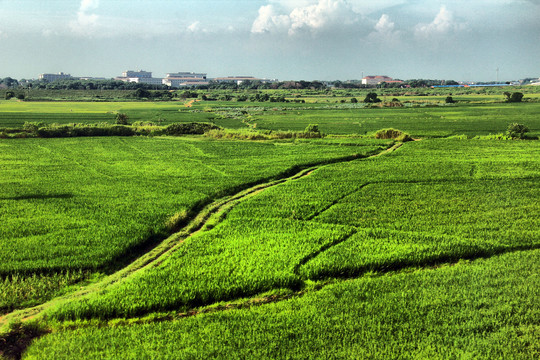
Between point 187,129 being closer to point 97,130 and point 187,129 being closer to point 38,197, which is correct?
point 97,130

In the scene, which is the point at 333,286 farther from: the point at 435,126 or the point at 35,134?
the point at 435,126

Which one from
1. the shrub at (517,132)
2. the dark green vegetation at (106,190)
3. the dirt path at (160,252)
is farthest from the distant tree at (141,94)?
the dirt path at (160,252)

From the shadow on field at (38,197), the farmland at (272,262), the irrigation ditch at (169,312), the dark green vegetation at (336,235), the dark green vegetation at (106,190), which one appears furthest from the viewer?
the shadow on field at (38,197)

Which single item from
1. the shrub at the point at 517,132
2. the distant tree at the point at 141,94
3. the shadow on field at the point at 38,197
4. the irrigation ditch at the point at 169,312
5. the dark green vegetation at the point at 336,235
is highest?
the distant tree at the point at 141,94

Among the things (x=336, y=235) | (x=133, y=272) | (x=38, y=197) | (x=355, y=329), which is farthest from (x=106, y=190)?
(x=355, y=329)

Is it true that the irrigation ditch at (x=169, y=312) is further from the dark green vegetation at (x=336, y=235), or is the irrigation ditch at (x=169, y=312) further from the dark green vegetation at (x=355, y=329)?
the dark green vegetation at (x=355, y=329)

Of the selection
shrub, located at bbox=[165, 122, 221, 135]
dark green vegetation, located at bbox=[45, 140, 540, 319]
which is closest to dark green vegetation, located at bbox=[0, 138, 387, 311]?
dark green vegetation, located at bbox=[45, 140, 540, 319]

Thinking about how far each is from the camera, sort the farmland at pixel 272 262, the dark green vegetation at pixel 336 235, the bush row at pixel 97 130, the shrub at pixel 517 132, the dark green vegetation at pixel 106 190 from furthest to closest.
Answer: the bush row at pixel 97 130 → the shrub at pixel 517 132 → the dark green vegetation at pixel 106 190 → the dark green vegetation at pixel 336 235 → the farmland at pixel 272 262

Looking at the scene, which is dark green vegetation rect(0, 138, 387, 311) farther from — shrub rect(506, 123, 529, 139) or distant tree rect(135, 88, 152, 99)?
distant tree rect(135, 88, 152, 99)
